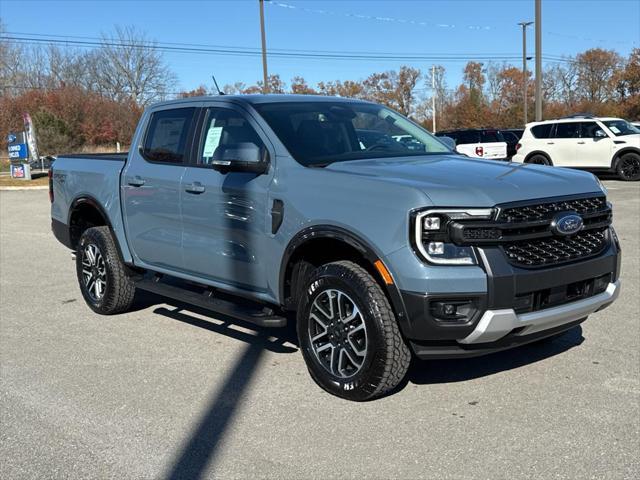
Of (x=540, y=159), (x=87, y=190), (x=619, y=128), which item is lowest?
(x=540, y=159)

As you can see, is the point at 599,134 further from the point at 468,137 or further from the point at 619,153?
the point at 468,137

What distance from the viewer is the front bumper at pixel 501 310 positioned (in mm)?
3594

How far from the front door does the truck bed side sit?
1.13 m

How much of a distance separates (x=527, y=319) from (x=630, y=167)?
17046 millimetres

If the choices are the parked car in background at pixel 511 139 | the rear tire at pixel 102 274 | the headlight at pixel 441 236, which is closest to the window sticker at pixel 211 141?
the rear tire at pixel 102 274

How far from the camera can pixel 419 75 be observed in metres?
79.6

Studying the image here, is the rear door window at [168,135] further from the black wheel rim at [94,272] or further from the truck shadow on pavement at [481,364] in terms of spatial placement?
the truck shadow on pavement at [481,364]

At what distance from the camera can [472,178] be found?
3.95 meters

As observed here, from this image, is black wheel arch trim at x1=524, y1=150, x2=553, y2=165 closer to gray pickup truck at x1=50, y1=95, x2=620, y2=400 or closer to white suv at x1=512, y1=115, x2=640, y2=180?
white suv at x1=512, y1=115, x2=640, y2=180

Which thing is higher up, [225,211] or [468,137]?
[468,137]

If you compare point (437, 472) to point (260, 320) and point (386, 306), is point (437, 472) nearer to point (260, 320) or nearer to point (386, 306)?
point (386, 306)

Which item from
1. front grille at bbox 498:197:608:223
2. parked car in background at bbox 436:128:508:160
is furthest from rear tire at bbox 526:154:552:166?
front grille at bbox 498:197:608:223

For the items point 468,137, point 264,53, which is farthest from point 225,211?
point 264,53

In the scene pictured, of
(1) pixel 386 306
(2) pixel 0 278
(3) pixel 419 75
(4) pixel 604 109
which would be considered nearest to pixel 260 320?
(1) pixel 386 306
